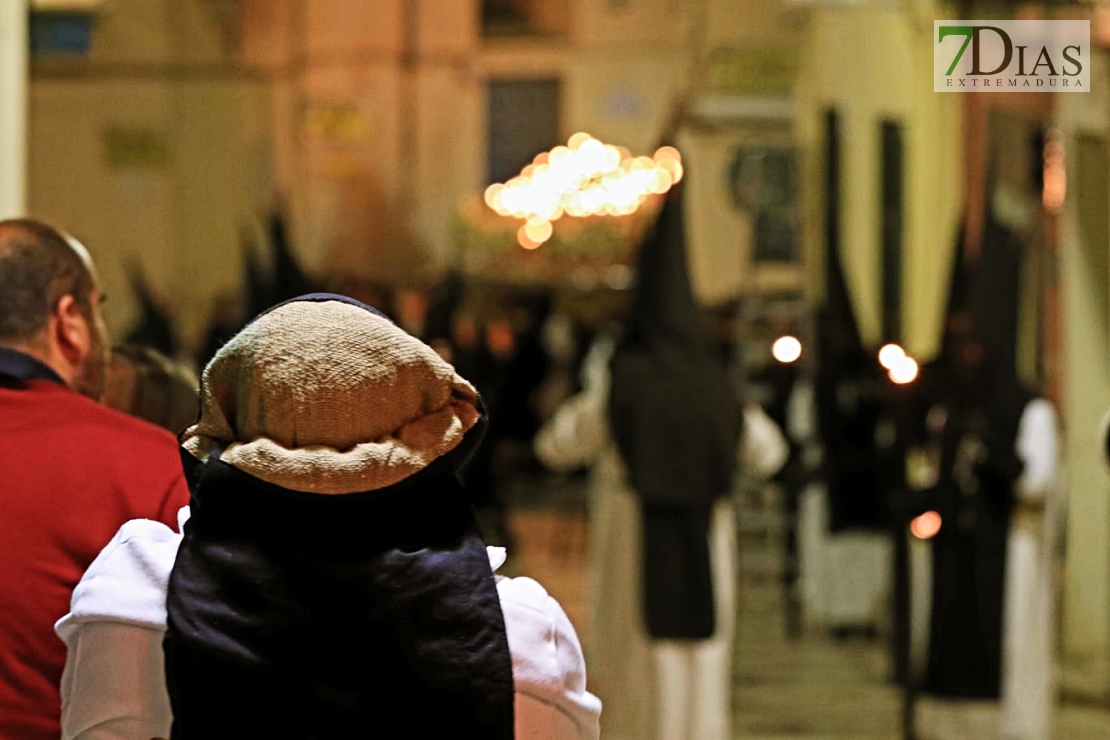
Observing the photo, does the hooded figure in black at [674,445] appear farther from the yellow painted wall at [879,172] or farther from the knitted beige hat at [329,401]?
the knitted beige hat at [329,401]

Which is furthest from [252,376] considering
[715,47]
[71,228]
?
[71,228]

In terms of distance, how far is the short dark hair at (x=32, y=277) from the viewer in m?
2.72

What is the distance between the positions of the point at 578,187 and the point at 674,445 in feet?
49.3

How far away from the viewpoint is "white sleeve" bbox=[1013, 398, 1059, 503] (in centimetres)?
652

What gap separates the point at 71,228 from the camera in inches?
918

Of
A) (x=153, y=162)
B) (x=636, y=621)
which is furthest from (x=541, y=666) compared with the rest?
(x=153, y=162)

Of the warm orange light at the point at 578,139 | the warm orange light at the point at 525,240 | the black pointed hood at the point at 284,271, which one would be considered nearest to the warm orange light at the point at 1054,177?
the black pointed hood at the point at 284,271

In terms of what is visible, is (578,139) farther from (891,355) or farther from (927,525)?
(891,355)

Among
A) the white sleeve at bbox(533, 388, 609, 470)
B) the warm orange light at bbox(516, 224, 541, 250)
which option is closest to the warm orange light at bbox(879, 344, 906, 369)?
the white sleeve at bbox(533, 388, 609, 470)

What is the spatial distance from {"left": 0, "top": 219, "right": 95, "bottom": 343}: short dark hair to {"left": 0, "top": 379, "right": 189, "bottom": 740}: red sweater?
0.24 m

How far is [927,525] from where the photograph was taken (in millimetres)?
6668

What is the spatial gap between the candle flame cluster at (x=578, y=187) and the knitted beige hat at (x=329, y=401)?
17.8m

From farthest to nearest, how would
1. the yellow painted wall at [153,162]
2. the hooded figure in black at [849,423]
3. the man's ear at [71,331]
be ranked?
the yellow painted wall at [153,162], the hooded figure in black at [849,423], the man's ear at [71,331]

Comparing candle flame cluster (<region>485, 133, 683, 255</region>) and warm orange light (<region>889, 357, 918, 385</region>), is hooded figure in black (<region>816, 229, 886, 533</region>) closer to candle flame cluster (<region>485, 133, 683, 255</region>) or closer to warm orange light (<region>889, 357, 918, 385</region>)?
warm orange light (<region>889, 357, 918, 385</region>)
